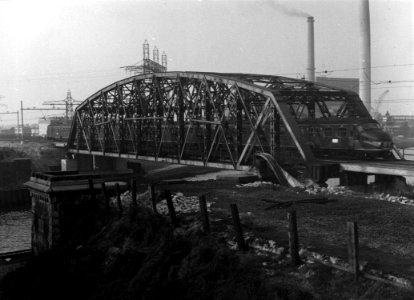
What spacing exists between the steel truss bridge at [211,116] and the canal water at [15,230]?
10.4m

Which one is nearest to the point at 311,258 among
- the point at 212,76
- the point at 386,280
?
the point at 386,280

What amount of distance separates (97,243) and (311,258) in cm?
1046

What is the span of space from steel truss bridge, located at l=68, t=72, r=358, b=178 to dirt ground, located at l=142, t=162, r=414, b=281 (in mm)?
5252

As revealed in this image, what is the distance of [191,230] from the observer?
15.1 metres

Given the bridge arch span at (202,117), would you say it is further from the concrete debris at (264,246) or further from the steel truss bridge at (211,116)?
the concrete debris at (264,246)

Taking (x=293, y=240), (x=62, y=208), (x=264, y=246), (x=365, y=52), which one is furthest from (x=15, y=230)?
(x=365, y=52)

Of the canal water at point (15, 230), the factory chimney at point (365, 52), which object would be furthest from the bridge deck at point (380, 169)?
the factory chimney at point (365, 52)

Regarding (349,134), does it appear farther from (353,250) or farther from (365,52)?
(365,52)

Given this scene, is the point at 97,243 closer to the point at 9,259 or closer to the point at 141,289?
the point at 141,289

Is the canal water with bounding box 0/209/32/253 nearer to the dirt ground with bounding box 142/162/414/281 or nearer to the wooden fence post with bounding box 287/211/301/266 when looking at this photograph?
the dirt ground with bounding box 142/162/414/281

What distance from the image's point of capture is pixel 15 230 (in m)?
38.6

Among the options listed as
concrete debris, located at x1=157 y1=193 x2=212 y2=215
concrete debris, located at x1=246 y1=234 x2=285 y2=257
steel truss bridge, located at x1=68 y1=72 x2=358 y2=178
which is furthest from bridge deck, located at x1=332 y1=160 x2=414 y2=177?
concrete debris, located at x1=246 y1=234 x2=285 y2=257

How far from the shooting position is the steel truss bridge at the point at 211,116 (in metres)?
28.1

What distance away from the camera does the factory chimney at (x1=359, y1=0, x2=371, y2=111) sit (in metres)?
71.7
